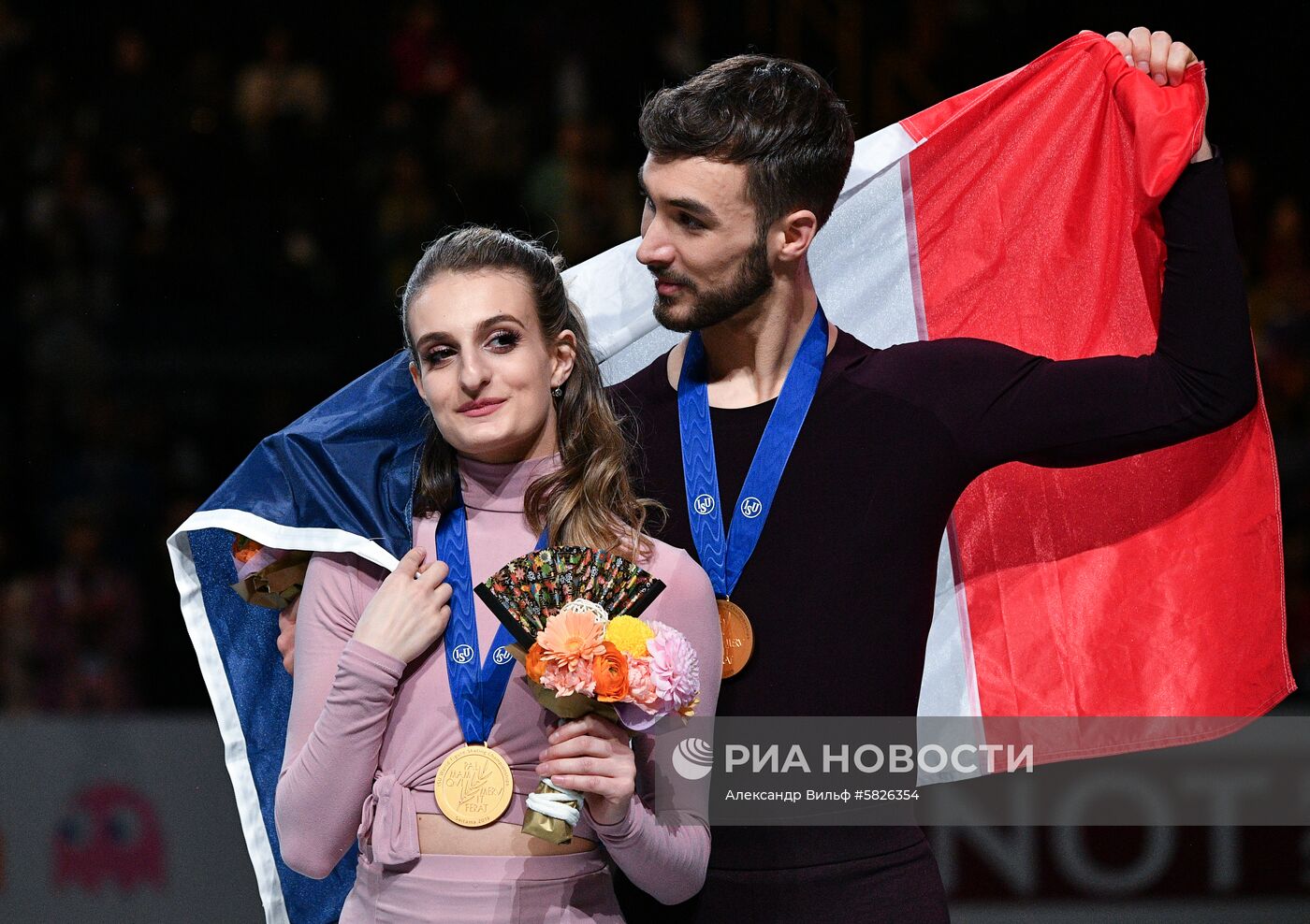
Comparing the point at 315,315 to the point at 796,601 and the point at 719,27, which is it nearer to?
the point at 719,27

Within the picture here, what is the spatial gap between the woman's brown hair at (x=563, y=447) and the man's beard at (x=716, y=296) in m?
0.16

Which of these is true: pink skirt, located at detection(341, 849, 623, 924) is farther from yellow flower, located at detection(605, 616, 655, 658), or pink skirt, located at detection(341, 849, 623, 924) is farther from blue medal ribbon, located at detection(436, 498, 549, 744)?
yellow flower, located at detection(605, 616, 655, 658)

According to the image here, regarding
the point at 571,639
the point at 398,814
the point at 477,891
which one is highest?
the point at 571,639

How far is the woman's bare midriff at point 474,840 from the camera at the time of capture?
224 centimetres

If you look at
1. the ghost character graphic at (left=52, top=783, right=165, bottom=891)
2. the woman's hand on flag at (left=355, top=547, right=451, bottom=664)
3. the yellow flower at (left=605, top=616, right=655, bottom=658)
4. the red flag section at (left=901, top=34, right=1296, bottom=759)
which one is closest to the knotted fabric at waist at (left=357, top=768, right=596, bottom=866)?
the woman's hand on flag at (left=355, top=547, right=451, bottom=664)

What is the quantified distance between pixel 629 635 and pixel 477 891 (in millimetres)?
472

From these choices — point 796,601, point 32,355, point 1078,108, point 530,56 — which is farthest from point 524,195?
point 796,601

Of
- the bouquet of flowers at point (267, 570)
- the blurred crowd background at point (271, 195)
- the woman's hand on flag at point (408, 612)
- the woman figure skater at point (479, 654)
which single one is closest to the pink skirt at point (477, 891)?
the woman figure skater at point (479, 654)

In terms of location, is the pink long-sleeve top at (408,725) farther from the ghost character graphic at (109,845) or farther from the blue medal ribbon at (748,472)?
the ghost character graphic at (109,845)

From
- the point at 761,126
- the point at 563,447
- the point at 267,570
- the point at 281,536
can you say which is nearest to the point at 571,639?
the point at 563,447

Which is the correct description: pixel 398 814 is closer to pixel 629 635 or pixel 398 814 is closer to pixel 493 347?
pixel 629 635

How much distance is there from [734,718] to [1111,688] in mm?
901

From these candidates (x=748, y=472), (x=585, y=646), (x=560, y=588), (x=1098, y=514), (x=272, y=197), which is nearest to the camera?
(x=585, y=646)

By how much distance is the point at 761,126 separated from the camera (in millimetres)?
2607
